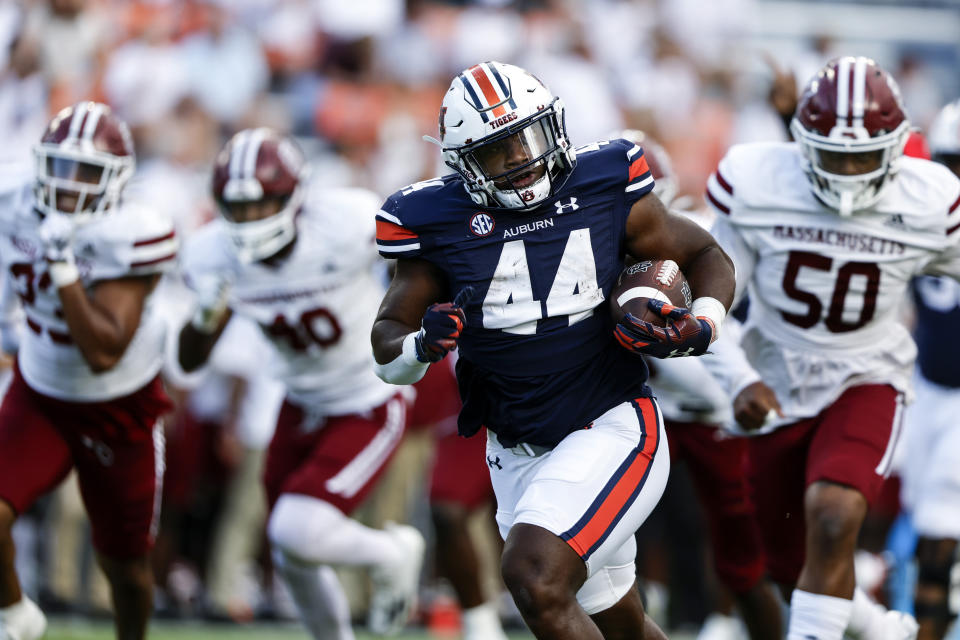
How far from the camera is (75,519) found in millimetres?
7934

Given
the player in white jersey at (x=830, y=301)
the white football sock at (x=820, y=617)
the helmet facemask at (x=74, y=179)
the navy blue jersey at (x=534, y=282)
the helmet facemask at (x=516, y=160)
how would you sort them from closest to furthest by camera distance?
the helmet facemask at (x=516, y=160)
the navy blue jersey at (x=534, y=282)
the white football sock at (x=820, y=617)
the player in white jersey at (x=830, y=301)
the helmet facemask at (x=74, y=179)

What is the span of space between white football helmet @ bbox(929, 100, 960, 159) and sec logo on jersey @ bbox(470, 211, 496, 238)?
2.47 m

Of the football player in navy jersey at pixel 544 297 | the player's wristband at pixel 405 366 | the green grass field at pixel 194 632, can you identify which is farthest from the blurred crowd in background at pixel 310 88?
the player's wristband at pixel 405 366

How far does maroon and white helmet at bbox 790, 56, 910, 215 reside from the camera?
14.9 feet

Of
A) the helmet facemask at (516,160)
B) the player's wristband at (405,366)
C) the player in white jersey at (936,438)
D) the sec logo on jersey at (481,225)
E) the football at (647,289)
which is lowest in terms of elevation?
the player in white jersey at (936,438)

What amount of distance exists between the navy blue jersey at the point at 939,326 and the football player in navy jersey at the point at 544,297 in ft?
6.37

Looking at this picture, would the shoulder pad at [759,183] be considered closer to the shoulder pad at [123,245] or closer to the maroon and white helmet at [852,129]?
the maroon and white helmet at [852,129]

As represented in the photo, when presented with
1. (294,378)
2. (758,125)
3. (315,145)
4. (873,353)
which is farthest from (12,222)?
(758,125)

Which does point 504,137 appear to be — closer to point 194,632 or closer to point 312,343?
point 312,343

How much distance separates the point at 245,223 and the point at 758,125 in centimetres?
652

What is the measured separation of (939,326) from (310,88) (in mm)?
5765

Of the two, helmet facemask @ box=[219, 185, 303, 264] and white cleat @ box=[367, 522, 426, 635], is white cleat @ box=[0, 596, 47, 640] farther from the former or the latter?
helmet facemask @ box=[219, 185, 303, 264]

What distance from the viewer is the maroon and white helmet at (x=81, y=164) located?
511 cm

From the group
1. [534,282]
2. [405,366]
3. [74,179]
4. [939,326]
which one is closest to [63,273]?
[74,179]
